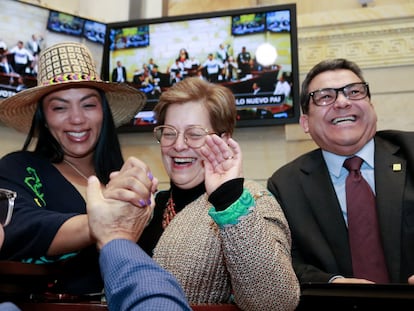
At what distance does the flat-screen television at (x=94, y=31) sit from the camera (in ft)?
12.4

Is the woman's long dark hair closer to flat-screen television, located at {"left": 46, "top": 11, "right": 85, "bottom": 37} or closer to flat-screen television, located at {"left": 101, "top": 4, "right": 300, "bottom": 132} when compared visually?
flat-screen television, located at {"left": 101, "top": 4, "right": 300, "bottom": 132}

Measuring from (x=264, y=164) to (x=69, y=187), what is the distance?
2.02 meters

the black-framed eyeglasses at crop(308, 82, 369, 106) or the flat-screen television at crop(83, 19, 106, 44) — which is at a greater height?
the flat-screen television at crop(83, 19, 106, 44)

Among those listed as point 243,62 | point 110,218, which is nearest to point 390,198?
point 110,218

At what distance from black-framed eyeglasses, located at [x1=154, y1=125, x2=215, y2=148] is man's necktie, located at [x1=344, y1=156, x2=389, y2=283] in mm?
717

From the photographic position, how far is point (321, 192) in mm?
2191

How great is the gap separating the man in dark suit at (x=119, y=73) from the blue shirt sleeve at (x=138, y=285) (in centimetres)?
312

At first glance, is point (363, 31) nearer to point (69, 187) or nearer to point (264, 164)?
point (264, 164)

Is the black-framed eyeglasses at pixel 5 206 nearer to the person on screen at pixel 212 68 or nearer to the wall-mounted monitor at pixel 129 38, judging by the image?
the person on screen at pixel 212 68

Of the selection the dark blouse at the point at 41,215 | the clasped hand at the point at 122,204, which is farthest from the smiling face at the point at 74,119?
the clasped hand at the point at 122,204

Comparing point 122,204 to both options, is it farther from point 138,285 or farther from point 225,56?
point 225,56

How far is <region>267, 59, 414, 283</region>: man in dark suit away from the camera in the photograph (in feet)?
6.63

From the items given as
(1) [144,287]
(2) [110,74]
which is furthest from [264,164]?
(1) [144,287]

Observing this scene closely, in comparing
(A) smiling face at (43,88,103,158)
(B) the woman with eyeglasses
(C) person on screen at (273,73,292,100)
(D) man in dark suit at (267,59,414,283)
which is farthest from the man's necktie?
(C) person on screen at (273,73,292,100)
